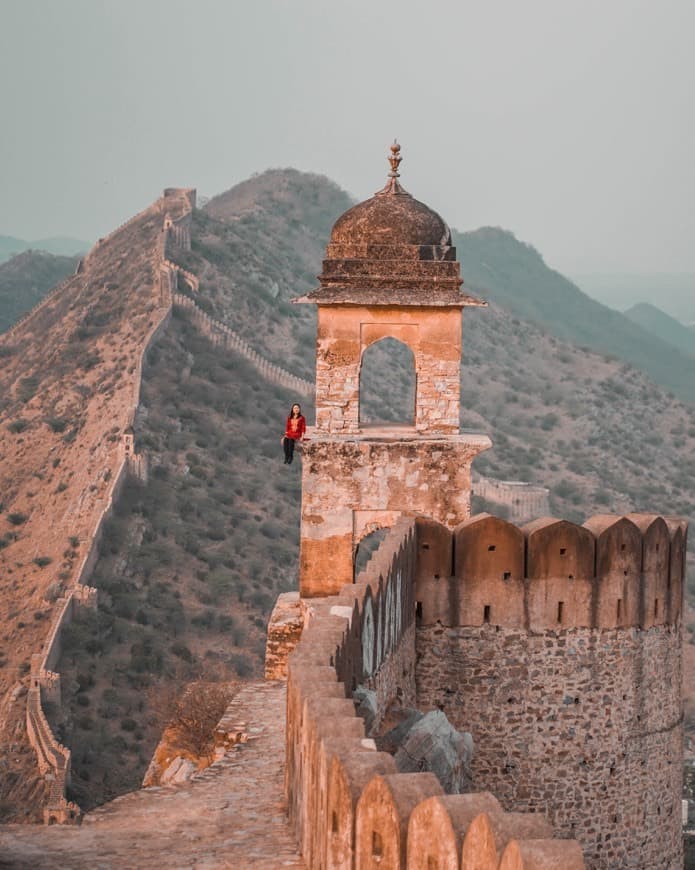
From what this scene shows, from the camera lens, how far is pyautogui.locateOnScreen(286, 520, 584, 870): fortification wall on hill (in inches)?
200

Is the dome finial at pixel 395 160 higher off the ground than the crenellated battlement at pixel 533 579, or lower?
higher

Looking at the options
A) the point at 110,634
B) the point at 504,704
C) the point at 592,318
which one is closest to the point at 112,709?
the point at 110,634

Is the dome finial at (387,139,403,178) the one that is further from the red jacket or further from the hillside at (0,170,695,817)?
the hillside at (0,170,695,817)

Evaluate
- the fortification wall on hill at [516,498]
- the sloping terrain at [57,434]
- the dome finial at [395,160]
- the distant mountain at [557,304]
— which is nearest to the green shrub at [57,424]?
the sloping terrain at [57,434]

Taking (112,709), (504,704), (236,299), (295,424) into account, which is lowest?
(112,709)

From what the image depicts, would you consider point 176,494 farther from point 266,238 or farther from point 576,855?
point 576,855

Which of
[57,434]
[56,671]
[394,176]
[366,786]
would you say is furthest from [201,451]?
[366,786]

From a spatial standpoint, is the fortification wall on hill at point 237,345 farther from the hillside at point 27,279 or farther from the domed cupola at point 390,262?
the domed cupola at point 390,262

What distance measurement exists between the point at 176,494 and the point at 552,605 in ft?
114

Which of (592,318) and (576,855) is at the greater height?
(592,318)

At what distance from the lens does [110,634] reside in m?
37.6

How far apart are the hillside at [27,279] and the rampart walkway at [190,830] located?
78.9m

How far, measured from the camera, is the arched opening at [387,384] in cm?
5791

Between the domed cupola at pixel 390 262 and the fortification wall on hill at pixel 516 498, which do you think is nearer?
the domed cupola at pixel 390 262
